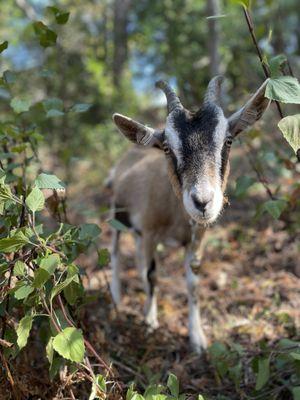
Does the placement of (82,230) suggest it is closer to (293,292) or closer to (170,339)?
(170,339)

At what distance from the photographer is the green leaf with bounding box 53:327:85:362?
259 cm

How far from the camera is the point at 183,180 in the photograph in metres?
3.76

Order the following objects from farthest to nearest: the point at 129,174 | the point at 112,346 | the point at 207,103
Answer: the point at 129,174
the point at 112,346
the point at 207,103

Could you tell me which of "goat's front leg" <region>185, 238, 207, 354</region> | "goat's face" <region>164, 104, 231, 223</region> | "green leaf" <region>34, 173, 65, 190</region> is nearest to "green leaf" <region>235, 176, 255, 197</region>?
"goat's face" <region>164, 104, 231, 223</region>

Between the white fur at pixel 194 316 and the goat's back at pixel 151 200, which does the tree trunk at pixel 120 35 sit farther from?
the white fur at pixel 194 316

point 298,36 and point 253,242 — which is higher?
point 253,242

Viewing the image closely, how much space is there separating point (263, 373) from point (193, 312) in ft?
5.24

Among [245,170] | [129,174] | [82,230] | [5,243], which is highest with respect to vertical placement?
[5,243]

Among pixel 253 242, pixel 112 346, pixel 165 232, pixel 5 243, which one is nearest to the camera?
pixel 5 243

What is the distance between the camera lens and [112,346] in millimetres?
4457

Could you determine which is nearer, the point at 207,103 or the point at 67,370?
the point at 67,370

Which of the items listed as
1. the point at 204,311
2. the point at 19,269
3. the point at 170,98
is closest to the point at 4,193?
the point at 19,269

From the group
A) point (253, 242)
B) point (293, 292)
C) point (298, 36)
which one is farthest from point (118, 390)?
point (298, 36)

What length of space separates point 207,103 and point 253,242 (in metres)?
3.48
